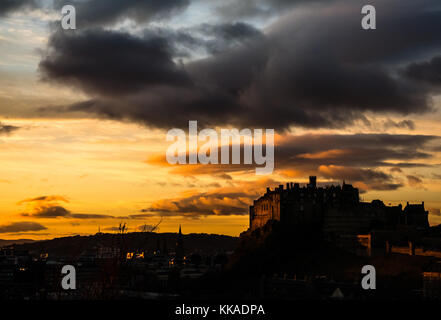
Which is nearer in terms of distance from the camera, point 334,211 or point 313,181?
point 334,211

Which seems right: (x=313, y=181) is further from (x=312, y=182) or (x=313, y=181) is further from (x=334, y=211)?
(x=334, y=211)

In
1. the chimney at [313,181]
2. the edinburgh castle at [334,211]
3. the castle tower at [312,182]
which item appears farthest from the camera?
the chimney at [313,181]

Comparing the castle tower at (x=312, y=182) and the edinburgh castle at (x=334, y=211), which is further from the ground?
the castle tower at (x=312, y=182)

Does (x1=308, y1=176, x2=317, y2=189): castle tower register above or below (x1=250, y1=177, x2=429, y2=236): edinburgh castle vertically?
above

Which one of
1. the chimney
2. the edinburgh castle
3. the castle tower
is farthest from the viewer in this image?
the chimney

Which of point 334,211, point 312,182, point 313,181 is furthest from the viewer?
point 313,181

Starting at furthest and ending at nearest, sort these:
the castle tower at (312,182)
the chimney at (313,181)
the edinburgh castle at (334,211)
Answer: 1. the chimney at (313,181)
2. the castle tower at (312,182)
3. the edinburgh castle at (334,211)

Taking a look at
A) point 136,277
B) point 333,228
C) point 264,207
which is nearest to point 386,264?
point 333,228

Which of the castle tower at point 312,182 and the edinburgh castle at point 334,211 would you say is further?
the castle tower at point 312,182

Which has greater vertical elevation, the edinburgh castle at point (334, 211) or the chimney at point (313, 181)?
the chimney at point (313, 181)

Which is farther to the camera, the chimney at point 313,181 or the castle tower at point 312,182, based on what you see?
the chimney at point 313,181

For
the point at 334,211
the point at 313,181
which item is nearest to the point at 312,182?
the point at 313,181

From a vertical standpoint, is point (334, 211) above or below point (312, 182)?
below

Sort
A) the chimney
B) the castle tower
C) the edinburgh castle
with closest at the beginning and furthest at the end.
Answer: the edinburgh castle < the castle tower < the chimney
